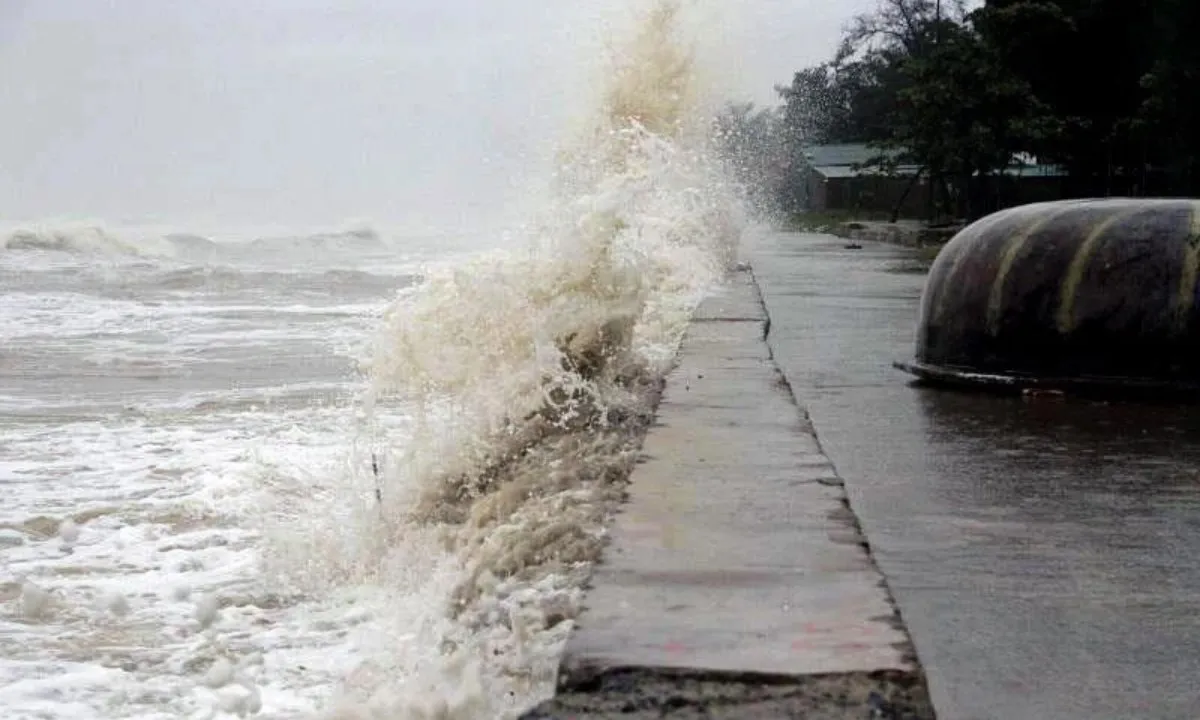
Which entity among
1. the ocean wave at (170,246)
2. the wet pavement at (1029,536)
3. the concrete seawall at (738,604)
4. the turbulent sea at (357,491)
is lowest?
the ocean wave at (170,246)

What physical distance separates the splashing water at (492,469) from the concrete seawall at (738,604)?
9.2 inches

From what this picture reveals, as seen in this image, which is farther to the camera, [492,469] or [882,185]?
[882,185]

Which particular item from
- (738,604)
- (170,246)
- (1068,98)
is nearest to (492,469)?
(738,604)

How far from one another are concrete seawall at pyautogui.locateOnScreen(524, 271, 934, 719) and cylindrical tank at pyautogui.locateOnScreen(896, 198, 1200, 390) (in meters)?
1.57

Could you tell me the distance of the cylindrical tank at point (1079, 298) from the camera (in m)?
5.23

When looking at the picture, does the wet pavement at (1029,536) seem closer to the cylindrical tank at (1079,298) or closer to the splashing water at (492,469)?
the cylindrical tank at (1079,298)

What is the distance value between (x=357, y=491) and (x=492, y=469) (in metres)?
0.65

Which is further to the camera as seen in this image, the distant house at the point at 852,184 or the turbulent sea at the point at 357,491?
the distant house at the point at 852,184

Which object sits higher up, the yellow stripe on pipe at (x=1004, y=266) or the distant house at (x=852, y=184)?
the yellow stripe on pipe at (x=1004, y=266)

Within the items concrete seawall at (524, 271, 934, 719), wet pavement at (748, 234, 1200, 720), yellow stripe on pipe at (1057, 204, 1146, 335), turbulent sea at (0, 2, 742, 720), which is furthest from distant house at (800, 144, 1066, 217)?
concrete seawall at (524, 271, 934, 719)

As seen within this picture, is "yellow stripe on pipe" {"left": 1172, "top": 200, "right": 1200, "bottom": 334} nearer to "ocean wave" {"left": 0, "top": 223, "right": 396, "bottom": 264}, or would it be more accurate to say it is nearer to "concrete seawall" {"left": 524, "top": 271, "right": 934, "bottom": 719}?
"concrete seawall" {"left": 524, "top": 271, "right": 934, "bottom": 719}

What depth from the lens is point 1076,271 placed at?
5.34 meters

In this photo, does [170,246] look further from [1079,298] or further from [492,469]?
[1079,298]

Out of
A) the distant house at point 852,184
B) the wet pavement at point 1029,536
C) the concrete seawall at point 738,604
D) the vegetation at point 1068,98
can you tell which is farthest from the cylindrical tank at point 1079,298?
the distant house at point 852,184
